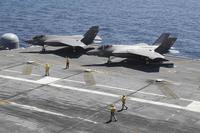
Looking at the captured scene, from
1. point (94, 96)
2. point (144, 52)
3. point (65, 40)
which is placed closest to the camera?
point (94, 96)

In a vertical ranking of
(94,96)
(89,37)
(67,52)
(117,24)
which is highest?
(89,37)

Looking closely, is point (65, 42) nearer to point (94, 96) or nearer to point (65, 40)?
point (65, 40)

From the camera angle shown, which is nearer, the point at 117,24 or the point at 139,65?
the point at 139,65

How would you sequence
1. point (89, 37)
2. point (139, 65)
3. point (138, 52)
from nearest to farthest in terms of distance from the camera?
point (139, 65) → point (138, 52) → point (89, 37)

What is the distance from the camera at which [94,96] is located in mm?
42656

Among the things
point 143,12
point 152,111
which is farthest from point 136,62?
point 143,12

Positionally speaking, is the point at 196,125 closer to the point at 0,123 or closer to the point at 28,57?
the point at 0,123

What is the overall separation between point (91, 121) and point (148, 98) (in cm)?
917

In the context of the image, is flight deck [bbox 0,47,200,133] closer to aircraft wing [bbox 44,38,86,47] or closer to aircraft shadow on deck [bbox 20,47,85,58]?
aircraft shadow on deck [bbox 20,47,85,58]

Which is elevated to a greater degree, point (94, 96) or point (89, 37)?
point (89, 37)

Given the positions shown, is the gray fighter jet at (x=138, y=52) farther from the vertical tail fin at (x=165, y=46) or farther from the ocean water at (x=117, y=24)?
the ocean water at (x=117, y=24)

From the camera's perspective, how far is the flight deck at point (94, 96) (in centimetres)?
3478

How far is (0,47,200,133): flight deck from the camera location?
3478cm

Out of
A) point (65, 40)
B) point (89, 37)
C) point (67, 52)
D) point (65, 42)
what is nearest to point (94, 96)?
point (67, 52)
